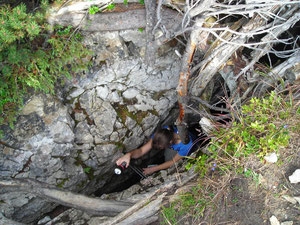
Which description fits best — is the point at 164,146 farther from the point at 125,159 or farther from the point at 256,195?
the point at 256,195

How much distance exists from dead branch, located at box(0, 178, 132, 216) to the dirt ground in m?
0.84

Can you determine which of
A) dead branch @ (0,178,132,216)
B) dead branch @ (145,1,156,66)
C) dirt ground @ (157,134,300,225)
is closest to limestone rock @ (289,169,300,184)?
dirt ground @ (157,134,300,225)

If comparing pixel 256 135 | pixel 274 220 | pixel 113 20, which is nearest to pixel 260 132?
pixel 256 135

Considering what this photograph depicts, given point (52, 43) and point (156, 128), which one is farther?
point (156, 128)

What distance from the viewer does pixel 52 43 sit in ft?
8.34

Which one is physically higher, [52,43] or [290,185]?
[52,43]

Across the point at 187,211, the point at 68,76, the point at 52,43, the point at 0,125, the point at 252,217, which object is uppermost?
the point at 52,43

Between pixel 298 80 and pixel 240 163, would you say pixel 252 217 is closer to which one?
pixel 240 163

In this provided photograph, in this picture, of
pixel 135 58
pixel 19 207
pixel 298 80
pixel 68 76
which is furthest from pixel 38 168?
pixel 298 80

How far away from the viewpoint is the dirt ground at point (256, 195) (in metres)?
2.07

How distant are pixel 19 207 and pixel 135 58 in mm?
2501

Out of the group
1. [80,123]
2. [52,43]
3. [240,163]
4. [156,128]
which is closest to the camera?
[240,163]

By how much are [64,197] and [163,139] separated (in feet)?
5.83

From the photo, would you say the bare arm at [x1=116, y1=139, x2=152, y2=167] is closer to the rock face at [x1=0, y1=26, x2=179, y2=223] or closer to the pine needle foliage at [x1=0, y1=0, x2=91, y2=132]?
the rock face at [x1=0, y1=26, x2=179, y2=223]
